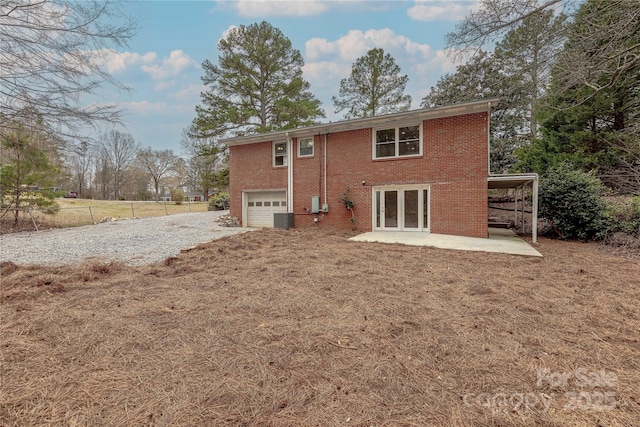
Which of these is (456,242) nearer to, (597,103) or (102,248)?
(102,248)

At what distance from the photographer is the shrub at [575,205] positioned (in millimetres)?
9578

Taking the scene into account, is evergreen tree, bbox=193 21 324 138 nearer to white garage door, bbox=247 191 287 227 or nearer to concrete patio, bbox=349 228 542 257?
white garage door, bbox=247 191 287 227

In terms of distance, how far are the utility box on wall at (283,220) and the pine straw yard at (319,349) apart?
294 inches

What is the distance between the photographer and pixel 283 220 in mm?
12797

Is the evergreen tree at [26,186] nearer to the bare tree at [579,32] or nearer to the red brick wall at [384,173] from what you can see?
the red brick wall at [384,173]

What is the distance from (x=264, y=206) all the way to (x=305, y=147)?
146 inches

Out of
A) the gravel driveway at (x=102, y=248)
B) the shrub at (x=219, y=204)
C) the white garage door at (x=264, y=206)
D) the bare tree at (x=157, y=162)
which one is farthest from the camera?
the bare tree at (x=157, y=162)

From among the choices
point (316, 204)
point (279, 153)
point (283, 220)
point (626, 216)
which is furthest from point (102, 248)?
point (626, 216)

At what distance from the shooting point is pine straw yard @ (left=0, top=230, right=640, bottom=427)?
190cm

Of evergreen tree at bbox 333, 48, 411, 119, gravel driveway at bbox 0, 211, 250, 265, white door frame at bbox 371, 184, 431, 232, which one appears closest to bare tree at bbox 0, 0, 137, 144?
gravel driveway at bbox 0, 211, 250, 265

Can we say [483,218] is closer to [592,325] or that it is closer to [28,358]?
[592,325]

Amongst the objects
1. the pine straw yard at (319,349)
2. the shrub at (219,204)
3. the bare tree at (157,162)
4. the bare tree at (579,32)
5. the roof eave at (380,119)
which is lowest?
the pine straw yard at (319,349)

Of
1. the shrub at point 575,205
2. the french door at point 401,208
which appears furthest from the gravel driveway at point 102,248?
the shrub at point 575,205

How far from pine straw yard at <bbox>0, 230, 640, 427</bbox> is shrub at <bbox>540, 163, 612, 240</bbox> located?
5.79 meters
